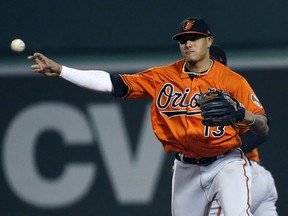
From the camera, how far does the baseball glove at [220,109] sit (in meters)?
5.41

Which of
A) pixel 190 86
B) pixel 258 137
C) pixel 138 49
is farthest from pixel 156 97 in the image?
pixel 138 49

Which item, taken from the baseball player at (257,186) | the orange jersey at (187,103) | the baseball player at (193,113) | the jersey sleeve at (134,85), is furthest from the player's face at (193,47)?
the baseball player at (257,186)

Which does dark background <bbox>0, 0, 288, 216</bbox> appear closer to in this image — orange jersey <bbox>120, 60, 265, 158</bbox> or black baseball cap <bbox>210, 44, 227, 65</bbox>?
black baseball cap <bbox>210, 44, 227, 65</bbox>

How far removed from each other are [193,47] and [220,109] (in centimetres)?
59

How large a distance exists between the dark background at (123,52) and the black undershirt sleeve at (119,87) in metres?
1.54

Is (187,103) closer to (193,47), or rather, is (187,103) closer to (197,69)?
(197,69)

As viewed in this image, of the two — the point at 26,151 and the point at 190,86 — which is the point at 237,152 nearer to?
the point at 190,86

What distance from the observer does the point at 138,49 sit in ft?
24.8

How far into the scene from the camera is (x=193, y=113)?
5.87 metres

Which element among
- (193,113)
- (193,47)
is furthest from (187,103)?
(193,47)

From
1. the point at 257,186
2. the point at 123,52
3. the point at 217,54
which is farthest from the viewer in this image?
the point at 123,52

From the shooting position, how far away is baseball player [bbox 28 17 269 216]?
227 inches

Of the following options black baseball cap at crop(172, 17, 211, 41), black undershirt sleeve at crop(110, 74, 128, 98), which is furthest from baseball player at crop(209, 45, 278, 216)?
black undershirt sleeve at crop(110, 74, 128, 98)

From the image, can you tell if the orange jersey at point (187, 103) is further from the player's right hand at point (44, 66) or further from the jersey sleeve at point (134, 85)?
the player's right hand at point (44, 66)
